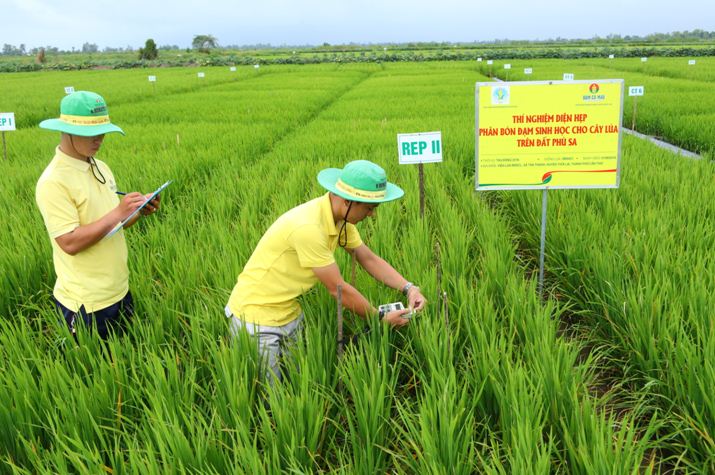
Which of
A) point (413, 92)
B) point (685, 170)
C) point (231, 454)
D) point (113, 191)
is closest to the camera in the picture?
point (231, 454)

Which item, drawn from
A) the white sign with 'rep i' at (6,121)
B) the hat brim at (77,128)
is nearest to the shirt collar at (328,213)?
the hat brim at (77,128)

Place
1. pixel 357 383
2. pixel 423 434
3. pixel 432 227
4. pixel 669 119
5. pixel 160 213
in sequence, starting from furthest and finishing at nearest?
pixel 669 119, pixel 160 213, pixel 432 227, pixel 357 383, pixel 423 434

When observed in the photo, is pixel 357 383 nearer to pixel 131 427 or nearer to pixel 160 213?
pixel 131 427

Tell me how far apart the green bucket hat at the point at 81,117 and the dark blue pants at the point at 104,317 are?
69 cm

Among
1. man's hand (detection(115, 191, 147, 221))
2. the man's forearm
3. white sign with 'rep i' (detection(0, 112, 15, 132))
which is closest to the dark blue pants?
the man's forearm

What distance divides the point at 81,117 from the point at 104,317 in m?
0.82

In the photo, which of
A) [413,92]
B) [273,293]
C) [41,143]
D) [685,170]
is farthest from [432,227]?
[413,92]

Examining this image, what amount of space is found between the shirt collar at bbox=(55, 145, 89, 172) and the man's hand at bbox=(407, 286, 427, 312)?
136cm

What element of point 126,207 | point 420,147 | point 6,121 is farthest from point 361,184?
point 6,121

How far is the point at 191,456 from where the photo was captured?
4.38 ft

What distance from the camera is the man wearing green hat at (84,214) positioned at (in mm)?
1912

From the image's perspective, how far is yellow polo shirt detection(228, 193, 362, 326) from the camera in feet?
5.83

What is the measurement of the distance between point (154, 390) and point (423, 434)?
0.86 meters

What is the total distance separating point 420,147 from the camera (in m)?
3.16
